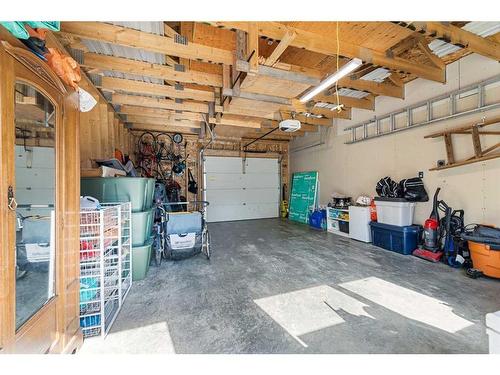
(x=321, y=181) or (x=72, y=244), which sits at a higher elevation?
(x=321, y=181)

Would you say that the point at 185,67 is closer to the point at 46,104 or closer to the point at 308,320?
the point at 46,104

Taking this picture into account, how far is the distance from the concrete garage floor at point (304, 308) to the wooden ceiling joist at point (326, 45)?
8.85 ft

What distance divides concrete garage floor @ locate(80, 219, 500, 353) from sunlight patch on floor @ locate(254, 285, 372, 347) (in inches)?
0.4

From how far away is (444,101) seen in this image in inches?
155

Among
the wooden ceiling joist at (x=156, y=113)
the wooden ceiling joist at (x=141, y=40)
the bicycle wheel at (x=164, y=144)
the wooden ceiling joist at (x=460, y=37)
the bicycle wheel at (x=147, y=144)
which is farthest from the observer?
the bicycle wheel at (x=164, y=144)

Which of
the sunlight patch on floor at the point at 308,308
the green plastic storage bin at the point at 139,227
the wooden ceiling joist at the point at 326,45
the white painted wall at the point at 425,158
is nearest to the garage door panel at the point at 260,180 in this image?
the white painted wall at the point at 425,158

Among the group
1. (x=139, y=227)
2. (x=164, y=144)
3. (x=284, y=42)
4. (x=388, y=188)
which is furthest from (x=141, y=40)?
(x=164, y=144)

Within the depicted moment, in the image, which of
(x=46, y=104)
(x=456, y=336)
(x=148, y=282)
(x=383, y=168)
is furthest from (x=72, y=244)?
(x=383, y=168)

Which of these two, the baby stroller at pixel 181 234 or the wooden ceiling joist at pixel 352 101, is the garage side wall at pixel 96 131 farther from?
the wooden ceiling joist at pixel 352 101

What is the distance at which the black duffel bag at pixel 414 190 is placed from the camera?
4.22 metres

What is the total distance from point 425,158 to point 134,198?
5.16m

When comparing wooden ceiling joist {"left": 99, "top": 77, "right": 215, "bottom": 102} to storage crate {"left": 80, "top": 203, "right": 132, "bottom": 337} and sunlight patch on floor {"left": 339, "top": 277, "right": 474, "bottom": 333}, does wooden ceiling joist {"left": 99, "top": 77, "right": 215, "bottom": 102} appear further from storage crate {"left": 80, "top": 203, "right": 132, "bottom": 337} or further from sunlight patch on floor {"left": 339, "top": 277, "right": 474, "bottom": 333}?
sunlight patch on floor {"left": 339, "top": 277, "right": 474, "bottom": 333}

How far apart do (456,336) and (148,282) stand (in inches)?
129

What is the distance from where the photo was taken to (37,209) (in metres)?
1.34
